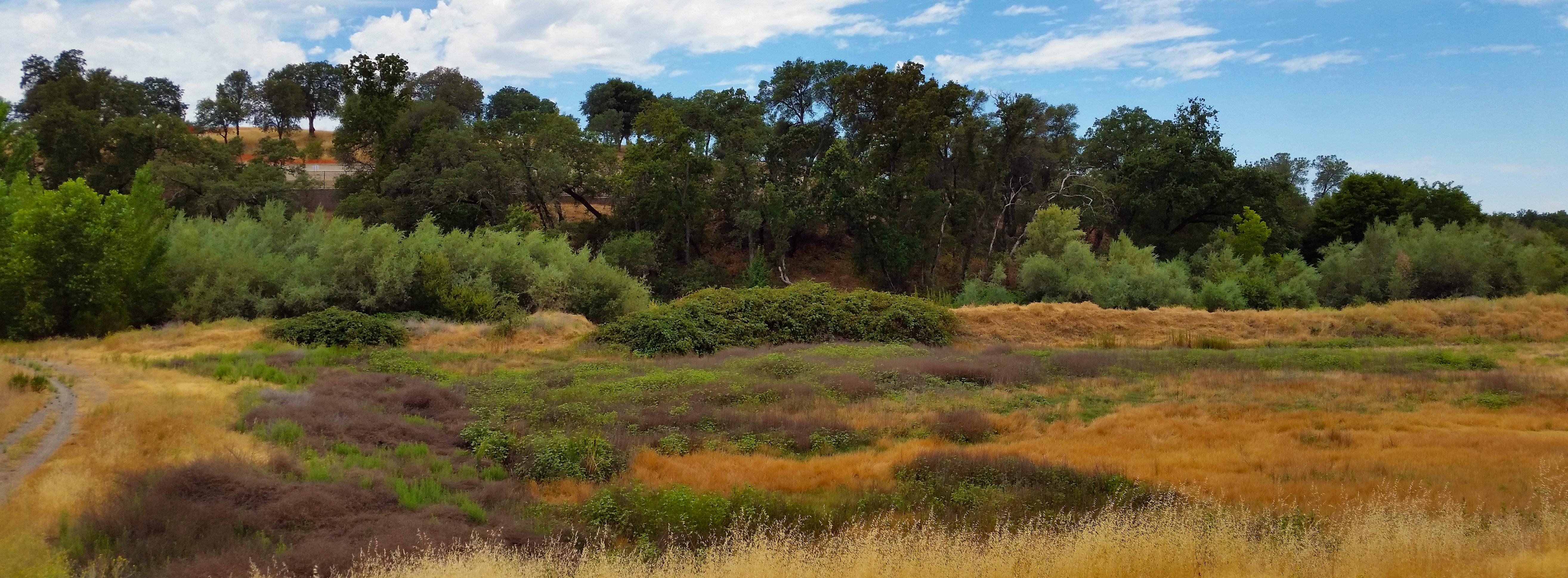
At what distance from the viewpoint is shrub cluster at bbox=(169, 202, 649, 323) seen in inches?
1078

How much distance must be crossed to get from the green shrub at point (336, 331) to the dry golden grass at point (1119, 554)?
58.4 ft

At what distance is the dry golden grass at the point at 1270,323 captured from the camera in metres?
28.2

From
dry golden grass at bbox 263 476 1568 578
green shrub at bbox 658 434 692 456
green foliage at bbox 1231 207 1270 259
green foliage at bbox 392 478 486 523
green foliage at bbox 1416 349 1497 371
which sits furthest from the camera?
green foliage at bbox 1231 207 1270 259

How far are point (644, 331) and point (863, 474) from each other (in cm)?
1473

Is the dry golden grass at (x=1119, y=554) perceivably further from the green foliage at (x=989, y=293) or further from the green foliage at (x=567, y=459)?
the green foliage at (x=989, y=293)

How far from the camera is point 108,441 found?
1133 centimetres

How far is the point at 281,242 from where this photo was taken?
112 ft

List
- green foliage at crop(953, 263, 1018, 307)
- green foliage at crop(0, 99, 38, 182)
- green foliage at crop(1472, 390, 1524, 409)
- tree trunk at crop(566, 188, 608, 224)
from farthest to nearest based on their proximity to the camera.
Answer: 1. tree trunk at crop(566, 188, 608, 224)
2. green foliage at crop(953, 263, 1018, 307)
3. green foliage at crop(0, 99, 38, 182)
4. green foliage at crop(1472, 390, 1524, 409)

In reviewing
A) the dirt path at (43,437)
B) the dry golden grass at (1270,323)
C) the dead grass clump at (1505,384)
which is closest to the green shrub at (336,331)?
the dirt path at (43,437)

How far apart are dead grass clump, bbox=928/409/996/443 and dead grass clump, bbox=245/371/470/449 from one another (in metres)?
7.70

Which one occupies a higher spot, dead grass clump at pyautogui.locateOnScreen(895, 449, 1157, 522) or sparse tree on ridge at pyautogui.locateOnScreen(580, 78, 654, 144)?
sparse tree on ridge at pyautogui.locateOnScreen(580, 78, 654, 144)

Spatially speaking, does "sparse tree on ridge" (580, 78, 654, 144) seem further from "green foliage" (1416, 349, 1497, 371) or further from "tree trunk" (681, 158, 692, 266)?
"green foliage" (1416, 349, 1497, 371)

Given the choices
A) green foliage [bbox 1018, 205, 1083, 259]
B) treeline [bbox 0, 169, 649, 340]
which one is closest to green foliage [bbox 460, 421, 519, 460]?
treeline [bbox 0, 169, 649, 340]

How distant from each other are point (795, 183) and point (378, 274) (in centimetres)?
2573
